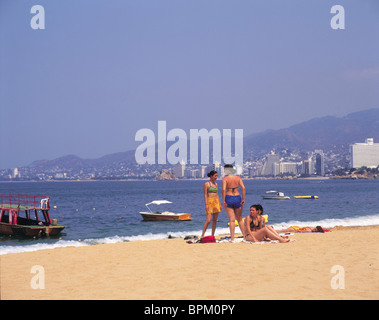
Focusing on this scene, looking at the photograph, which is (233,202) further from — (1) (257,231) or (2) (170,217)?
(2) (170,217)

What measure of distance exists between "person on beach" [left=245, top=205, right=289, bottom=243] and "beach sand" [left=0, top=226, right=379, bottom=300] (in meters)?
0.42

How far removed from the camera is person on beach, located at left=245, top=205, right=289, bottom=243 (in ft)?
48.7

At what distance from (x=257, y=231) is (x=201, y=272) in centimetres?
504

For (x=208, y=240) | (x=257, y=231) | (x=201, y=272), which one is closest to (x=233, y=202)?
(x=257, y=231)

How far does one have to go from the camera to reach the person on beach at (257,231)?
1485cm

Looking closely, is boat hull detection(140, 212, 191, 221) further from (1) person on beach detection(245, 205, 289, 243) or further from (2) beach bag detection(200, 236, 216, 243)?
(1) person on beach detection(245, 205, 289, 243)

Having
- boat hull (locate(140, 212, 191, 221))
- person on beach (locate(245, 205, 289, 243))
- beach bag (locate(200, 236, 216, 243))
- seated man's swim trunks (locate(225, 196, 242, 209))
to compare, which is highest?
seated man's swim trunks (locate(225, 196, 242, 209))

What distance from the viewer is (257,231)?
591 inches

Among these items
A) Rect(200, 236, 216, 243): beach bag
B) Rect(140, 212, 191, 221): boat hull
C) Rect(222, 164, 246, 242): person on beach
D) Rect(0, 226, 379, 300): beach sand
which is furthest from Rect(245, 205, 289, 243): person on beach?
Rect(140, 212, 191, 221): boat hull
